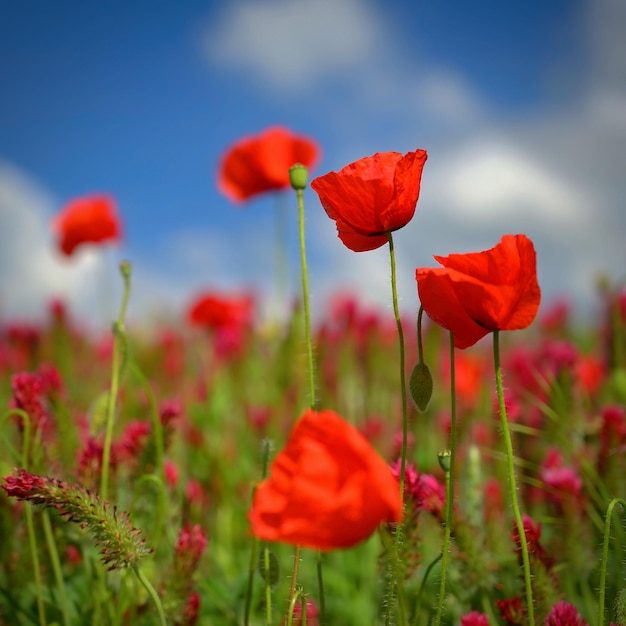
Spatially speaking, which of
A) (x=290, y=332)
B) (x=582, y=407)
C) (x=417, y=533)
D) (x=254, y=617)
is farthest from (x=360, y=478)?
(x=290, y=332)

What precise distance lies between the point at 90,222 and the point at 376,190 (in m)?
2.90

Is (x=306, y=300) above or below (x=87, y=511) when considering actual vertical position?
above

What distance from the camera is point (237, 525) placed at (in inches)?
106

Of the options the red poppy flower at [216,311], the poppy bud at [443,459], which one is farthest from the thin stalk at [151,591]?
the red poppy flower at [216,311]

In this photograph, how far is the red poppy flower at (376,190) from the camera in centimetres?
95

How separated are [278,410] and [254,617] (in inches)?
53.3

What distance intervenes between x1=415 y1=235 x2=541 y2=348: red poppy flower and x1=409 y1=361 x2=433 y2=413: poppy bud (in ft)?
0.39

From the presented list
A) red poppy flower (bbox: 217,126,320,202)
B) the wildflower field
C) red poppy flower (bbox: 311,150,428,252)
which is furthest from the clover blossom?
red poppy flower (bbox: 217,126,320,202)

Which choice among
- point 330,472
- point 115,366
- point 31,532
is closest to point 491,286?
point 330,472

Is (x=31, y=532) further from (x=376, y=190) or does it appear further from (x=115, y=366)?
(x=376, y=190)

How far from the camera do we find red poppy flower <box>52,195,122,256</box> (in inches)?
140

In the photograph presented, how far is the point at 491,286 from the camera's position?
0.88 metres

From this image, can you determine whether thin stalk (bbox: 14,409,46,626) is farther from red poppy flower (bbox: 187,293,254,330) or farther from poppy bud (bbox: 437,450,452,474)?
red poppy flower (bbox: 187,293,254,330)

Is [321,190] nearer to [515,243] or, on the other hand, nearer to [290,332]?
[515,243]
